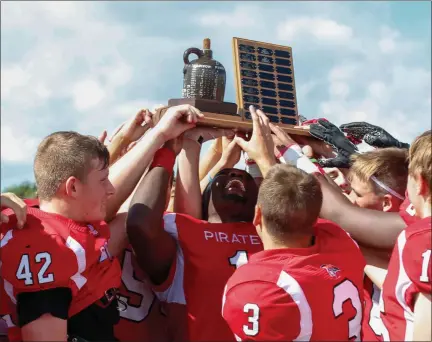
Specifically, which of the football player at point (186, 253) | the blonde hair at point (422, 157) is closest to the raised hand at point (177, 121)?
the football player at point (186, 253)

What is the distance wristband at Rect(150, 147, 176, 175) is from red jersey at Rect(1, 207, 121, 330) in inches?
28.0

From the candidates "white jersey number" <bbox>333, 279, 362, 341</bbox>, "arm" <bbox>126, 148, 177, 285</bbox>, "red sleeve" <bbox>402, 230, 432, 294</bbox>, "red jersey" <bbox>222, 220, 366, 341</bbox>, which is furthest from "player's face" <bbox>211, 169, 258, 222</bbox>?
"red sleeve" <bbox>402, 230, 432, 294</bbox>

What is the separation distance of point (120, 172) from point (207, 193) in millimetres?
625

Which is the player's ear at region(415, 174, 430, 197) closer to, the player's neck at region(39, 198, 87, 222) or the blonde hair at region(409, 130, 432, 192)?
the blonde hair at region(409, 130, 432, 192)

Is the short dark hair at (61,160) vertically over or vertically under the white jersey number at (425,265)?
over

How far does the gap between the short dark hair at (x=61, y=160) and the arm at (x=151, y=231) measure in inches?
13.7

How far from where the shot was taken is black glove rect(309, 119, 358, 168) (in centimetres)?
395

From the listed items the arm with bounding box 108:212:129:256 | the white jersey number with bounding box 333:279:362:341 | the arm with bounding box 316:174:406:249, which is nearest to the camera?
the white jersey number with bounding box 333:279:362:341

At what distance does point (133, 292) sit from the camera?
11.6 feet

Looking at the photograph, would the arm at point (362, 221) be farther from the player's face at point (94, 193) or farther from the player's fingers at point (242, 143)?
the player's face at point (94, 193)

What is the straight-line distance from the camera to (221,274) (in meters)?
3.34

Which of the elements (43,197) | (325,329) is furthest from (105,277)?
(325,329)

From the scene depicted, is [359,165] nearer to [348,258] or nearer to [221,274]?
[348,258]

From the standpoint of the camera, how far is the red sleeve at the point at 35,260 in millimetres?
2666
